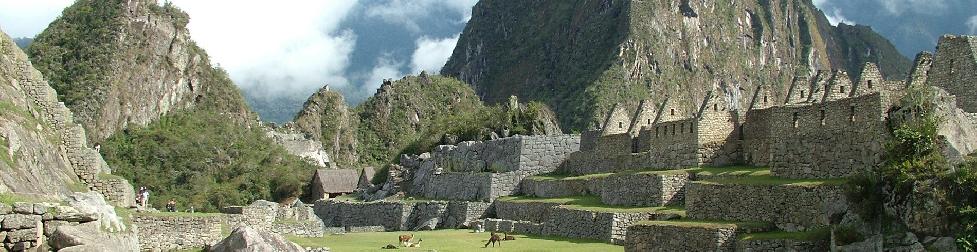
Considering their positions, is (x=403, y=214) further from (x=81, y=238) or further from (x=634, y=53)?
(x=634, y=53)

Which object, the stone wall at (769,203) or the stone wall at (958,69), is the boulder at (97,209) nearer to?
the stone wall at (769,203)

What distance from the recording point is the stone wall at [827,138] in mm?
22625

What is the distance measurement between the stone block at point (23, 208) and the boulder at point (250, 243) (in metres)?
5.25

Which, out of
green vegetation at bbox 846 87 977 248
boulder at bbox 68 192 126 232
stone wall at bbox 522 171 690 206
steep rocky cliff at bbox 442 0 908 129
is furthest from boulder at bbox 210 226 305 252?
steep rocky cliff at bbox 442 0 908 129

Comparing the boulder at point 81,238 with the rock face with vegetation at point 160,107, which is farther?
the rock face with vegetation at point 160,107

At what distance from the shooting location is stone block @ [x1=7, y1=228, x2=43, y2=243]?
1552 cm

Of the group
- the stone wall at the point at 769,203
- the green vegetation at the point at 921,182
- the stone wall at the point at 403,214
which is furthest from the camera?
the stone wall at the point at 403,214

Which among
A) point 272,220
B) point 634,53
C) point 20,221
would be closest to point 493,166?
point 272,220

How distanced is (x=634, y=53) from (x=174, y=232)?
12893cm

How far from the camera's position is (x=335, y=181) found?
6112 centimetres

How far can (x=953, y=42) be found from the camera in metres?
24.4

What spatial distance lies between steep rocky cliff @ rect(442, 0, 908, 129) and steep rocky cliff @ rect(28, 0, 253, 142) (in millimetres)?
58994

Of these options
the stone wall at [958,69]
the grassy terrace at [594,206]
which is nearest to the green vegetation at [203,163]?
the grassy terrace at [594,206]

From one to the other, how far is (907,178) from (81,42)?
189 ft
